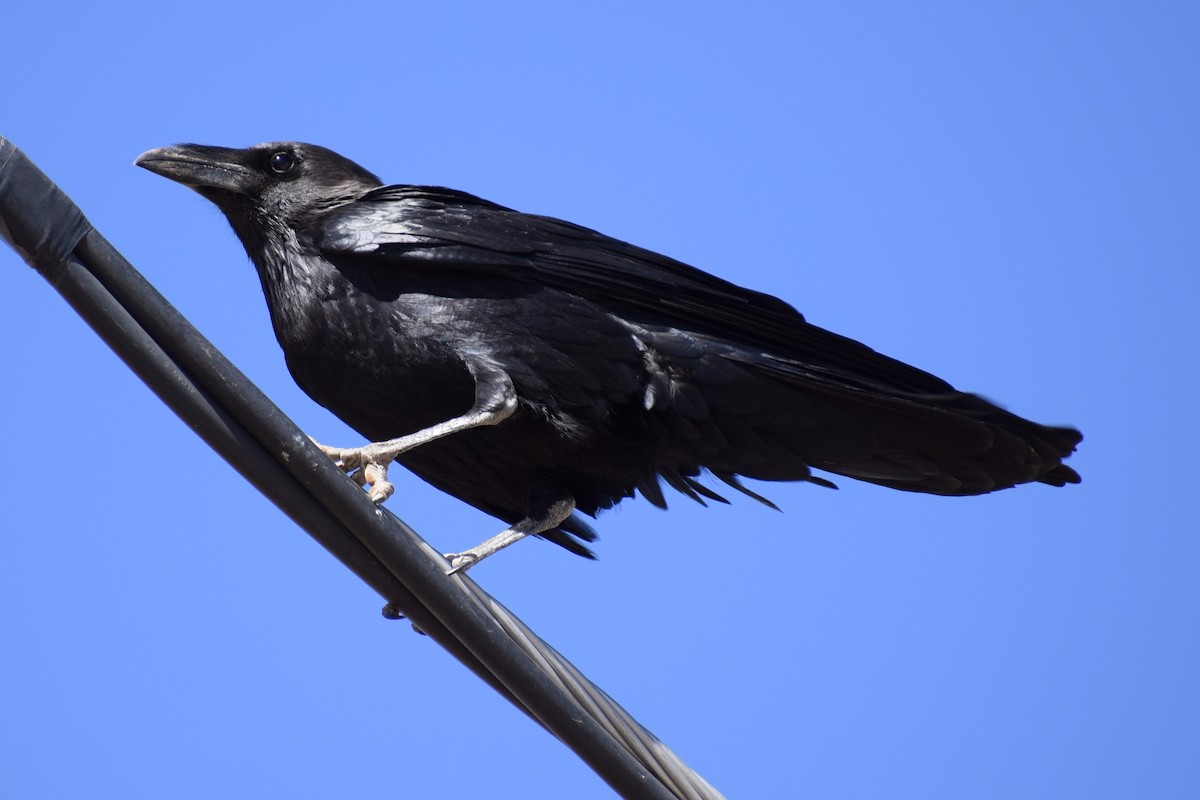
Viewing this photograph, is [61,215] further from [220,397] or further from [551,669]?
[551,669]

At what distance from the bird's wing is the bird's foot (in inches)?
28.3

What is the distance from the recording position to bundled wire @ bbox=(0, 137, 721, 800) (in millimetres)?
2709

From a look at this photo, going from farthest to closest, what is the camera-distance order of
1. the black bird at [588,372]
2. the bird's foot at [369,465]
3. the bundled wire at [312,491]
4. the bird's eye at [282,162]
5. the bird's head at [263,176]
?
1. the bird's eye at [282,162]
2. the bird's head at [263,176]
3. the black bird at [588,372]
4. the bird's foot at [369,465]
5. the bundled wire at [312,491]

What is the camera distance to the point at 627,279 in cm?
478

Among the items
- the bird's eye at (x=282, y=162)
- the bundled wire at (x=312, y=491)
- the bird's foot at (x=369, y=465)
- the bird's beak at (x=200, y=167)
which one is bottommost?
the bundled wire at (x=312, y=491)

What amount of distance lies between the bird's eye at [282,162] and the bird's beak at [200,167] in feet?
0.30

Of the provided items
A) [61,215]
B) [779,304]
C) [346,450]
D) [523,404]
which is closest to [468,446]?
[523,404]

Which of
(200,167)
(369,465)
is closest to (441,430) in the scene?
(369,465)

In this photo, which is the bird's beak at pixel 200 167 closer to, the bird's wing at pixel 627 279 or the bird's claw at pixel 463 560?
the bird's wing at pixel 627 279

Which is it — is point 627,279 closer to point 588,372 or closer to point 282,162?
point 588,372

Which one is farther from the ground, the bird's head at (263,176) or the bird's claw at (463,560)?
the bird's head at (263,176)

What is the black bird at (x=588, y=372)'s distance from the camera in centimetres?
464

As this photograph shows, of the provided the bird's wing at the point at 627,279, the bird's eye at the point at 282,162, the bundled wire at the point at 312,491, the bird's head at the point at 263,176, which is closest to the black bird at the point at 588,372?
the bird's wing at the point at 627,279

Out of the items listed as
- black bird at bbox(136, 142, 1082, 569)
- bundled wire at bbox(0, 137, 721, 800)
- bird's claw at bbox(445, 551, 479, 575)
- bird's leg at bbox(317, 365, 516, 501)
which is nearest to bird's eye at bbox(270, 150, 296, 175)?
black bird at bbox(136, 142, 1082, 569)
